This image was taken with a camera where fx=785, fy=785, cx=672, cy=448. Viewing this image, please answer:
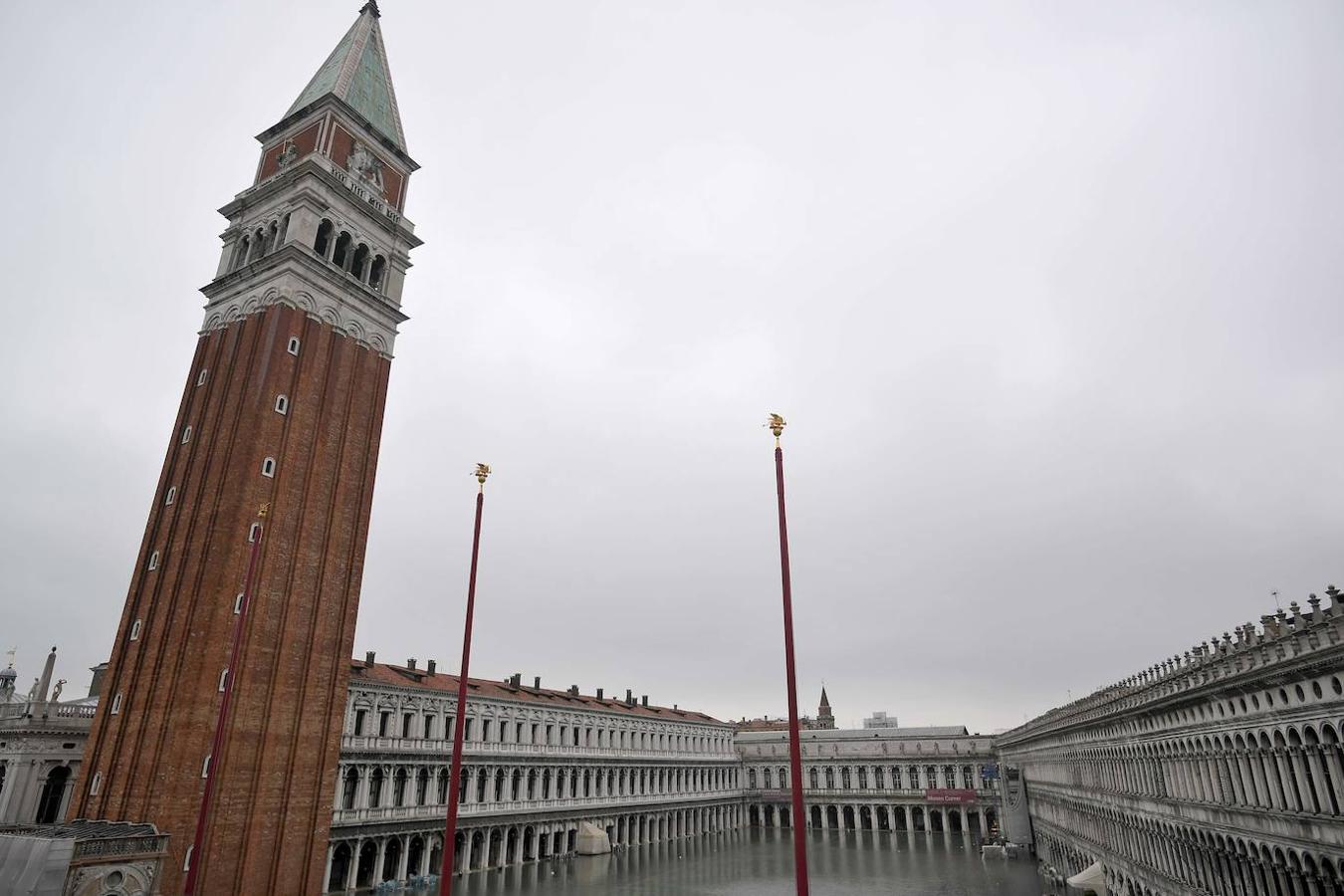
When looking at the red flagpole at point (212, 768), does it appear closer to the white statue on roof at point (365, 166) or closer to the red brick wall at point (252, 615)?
the red brick wall at point (252, 615)

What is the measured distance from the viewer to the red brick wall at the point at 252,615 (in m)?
35.1

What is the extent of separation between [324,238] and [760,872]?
54517 millimetres

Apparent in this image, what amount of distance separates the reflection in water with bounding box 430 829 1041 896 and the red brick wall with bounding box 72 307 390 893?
16242mm

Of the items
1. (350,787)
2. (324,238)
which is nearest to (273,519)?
(324,238)

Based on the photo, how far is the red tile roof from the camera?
2169 inches

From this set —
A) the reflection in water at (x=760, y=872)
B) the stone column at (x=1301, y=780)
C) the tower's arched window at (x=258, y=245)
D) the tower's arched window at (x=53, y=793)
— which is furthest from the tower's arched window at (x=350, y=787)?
the stone column at (x=1301, y=780)

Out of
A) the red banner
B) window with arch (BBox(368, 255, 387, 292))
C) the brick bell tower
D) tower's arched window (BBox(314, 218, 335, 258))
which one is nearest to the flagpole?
the brick bell tower

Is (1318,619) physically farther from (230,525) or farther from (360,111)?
(360,111)

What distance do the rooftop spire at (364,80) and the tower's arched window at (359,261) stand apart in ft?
28.7

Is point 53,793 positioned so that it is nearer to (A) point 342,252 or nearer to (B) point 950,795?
(A) point 342,252

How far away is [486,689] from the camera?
65.1m

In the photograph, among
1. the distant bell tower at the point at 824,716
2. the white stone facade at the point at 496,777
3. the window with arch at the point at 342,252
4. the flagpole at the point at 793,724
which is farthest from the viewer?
the distant bell tower at the point at 824,716

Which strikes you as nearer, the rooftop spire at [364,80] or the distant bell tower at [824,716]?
the rooftop spire at [364,80]

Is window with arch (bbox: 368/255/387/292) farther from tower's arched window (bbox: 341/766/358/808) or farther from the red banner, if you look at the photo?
the red banner
